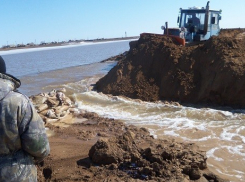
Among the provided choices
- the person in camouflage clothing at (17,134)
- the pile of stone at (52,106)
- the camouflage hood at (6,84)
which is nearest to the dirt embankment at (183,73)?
the pile of stone at (52,106)

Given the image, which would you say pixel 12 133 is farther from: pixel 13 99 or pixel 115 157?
pixel 115 157

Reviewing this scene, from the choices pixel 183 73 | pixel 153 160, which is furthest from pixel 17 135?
pixel 183 73

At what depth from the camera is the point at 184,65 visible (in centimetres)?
1270

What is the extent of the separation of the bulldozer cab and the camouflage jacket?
45.6 feet

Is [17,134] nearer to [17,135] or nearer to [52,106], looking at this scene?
[17,135]

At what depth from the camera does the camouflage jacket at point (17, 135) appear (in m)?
2.49

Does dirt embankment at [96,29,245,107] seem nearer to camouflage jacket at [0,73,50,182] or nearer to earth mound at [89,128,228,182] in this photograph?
earth mound at [89,128,228,182]

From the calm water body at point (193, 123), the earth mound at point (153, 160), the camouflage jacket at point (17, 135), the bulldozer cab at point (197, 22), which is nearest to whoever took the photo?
the camouflage jacket at point (17, 135)

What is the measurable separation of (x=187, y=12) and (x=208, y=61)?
491 cm

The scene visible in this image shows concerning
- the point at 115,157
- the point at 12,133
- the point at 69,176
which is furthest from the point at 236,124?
the point at 12,133

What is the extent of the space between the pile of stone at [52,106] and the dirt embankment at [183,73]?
2705 millimetres

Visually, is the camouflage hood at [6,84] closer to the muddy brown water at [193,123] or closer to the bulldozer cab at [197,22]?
the muddy brown water at [193,123]

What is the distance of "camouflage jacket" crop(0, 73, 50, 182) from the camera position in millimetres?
2486

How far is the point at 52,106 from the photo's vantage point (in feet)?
36.8
